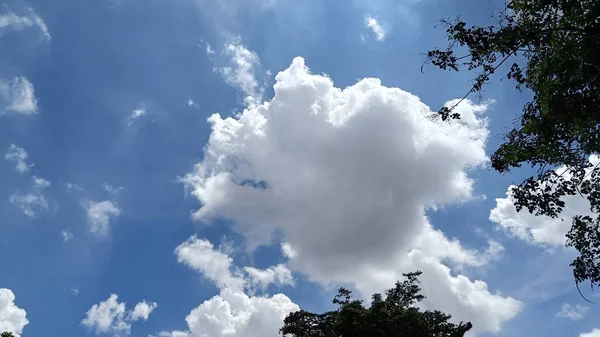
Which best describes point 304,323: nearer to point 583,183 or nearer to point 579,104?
point 583,183

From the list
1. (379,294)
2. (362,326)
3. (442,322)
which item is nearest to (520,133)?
(362,326)

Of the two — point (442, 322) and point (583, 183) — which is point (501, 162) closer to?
point (583, 183)

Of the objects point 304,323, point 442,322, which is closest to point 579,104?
point 442,322

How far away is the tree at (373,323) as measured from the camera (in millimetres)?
→ 28516

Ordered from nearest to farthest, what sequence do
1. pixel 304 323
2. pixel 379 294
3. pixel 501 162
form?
pixel 501 162 < pixel 304 323 < pixel 379 294

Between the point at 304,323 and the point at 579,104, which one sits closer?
the point at 579,104

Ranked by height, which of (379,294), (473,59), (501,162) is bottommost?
(501,162)

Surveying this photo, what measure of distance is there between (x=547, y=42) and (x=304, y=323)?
2929 centimetres

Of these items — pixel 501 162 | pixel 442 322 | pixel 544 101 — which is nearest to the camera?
pixel 544 101

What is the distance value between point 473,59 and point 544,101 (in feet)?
9.94

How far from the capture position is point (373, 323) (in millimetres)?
28562

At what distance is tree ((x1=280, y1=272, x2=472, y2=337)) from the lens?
28516 millimetres

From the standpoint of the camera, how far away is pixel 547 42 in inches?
398

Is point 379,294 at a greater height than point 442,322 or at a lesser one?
greater
